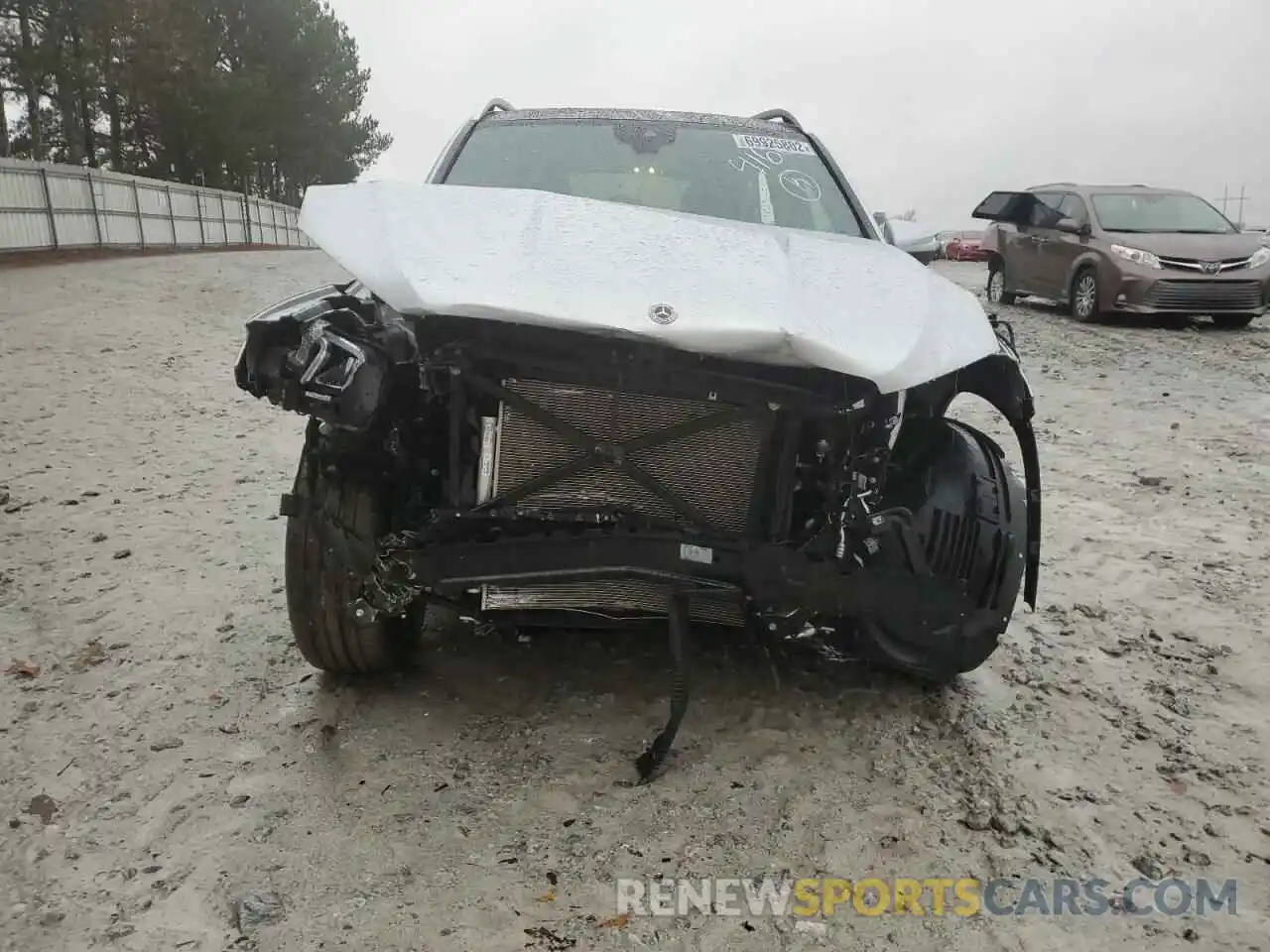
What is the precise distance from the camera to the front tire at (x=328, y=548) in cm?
245

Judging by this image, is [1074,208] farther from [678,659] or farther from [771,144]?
[678,659]

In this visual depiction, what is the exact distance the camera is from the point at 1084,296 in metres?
10.9

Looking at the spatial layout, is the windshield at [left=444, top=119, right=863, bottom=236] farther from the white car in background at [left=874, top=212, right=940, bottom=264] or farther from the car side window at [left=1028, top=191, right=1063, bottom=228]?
the car side window at [left=1028, top=191, right=1063, bottom=228]

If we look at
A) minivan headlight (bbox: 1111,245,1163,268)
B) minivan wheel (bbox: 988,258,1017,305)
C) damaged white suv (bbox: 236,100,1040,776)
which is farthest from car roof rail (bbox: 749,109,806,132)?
minivan wheel (bbox: 988,258,1017,305)

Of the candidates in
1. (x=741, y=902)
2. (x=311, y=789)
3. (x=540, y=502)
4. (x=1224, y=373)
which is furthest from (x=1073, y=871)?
(x=1224, y=373)

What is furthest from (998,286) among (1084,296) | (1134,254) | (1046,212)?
(1134,254)

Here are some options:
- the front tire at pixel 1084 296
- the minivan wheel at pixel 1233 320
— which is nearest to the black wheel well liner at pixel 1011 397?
the front tire at pixel 1084 296

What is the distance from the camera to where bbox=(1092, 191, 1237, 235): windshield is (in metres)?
10.6

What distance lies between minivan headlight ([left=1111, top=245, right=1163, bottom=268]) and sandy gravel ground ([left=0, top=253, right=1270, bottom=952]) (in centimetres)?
696

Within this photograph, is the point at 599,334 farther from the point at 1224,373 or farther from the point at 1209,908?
the point at 1224,373

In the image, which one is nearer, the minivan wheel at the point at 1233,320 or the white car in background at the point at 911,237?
the white car in background at the point at 911,237

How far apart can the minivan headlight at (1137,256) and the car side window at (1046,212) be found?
1102 millimetres

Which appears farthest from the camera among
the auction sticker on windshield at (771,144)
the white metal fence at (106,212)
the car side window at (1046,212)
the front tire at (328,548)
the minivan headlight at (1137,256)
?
the white metal fence at (106,212)

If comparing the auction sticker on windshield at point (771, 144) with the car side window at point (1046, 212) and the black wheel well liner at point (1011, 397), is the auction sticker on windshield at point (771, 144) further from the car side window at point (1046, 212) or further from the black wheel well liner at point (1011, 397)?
the car side window at point (1046, 212)
